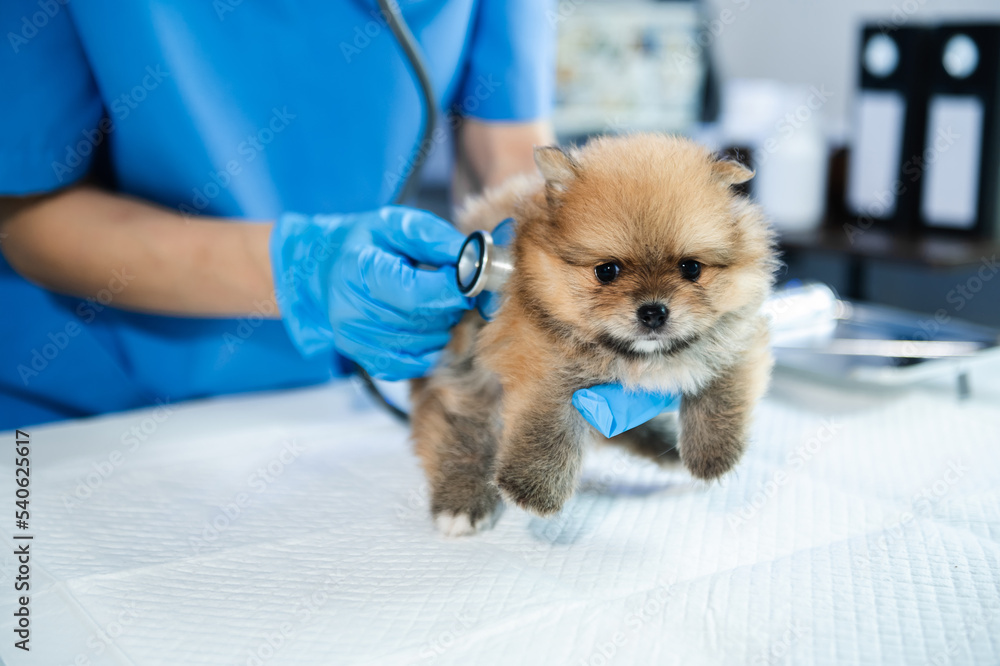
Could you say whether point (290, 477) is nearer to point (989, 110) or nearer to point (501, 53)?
point (501, 53)

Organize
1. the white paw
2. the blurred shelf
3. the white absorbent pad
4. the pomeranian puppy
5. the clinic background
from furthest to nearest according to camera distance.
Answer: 1. the clinic background
2. the blurred shelf
3. the white paw
4. the pomeranian puppy
5. the white absorbent pad

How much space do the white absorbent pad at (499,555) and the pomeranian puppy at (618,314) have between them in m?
0.09

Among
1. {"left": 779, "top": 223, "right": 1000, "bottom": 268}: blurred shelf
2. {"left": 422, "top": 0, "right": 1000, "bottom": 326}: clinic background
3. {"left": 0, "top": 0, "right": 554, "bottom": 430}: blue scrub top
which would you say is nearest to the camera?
{"left": 0, "top": 0, "right": 554, "bottom": 430}: blue scrub top

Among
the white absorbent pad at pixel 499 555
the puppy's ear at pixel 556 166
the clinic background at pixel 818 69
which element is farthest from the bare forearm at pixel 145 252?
the clinic background at pixel 818 69

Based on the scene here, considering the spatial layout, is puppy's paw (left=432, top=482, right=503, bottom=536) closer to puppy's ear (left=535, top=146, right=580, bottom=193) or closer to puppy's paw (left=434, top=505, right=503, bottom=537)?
puppy's paw (left=434, top=505, right=503, bottom=537)

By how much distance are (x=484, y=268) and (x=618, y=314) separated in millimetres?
191

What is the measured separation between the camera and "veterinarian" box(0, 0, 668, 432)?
46.4 inches

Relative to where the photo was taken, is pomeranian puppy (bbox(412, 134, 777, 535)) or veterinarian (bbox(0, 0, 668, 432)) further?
veterinarian (bbox(0, 0, 668, 432))

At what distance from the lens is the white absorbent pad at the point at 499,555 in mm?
759

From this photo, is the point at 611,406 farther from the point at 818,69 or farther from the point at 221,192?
the point at 818,69

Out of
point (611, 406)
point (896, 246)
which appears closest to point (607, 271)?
point (611, 406)

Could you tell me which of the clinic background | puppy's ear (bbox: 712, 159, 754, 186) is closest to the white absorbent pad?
puppy's ear (bbox: 712, 159, 754, 186)

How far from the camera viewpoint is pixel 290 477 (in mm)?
1149

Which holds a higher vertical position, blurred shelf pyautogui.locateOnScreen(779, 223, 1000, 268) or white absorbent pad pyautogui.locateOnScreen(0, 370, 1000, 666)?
white absorbent pad pyautogui.locateOnScreen(0, 370, 1000, 666)
